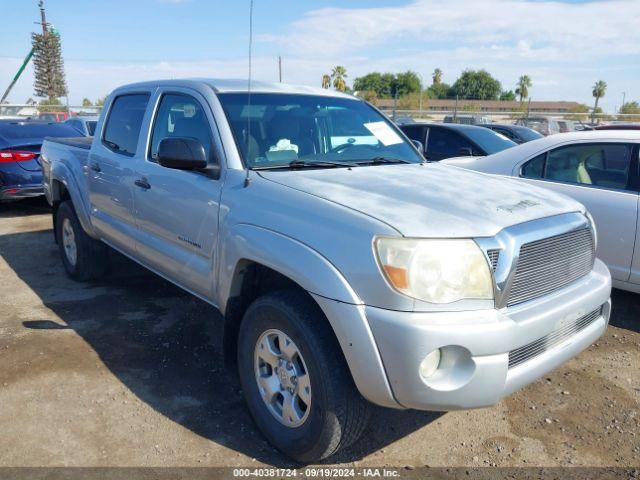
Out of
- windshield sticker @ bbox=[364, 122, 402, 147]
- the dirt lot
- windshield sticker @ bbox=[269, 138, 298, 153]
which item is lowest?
the dirt lot

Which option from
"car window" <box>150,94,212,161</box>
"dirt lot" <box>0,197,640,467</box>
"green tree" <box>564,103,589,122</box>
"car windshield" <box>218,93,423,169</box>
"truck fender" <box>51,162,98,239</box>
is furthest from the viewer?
"green tree" <box>564,103,589,122</box>

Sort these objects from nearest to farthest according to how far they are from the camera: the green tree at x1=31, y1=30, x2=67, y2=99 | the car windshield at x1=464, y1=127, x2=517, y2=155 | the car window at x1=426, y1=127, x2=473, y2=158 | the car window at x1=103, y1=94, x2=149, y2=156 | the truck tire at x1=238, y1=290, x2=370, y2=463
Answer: the truck tire at x1=238, y1=290, x2=370, y2=463, the car window at x1=103, y1=94, x2=149, y2=156, the car windshield at x1=464, y1=127, x2=517, y2=155, the car window at x1=426, y1=127, x2=473, y2=158, the green tree at x1=31, y1=30, x2=67, y2=99

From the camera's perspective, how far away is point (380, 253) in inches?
91.5

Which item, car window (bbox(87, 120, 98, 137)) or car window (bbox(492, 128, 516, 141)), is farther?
car window (bbox(87, 120, 98, 137))

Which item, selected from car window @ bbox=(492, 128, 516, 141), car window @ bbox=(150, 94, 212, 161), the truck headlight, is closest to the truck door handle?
car window @ bbox=(150, 94, 212, 161)

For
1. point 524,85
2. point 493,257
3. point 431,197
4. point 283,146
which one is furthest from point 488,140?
point 524,85

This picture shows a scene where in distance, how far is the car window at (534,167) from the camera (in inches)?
204

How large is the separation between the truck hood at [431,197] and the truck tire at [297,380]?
56 cm

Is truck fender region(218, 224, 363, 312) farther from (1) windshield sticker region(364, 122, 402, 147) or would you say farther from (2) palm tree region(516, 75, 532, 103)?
(2) palm tree region(516, 75, 532, 103)

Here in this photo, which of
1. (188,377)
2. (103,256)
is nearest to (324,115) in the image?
(188,377)

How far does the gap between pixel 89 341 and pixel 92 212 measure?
1.31m

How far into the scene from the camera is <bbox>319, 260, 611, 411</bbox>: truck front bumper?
2.27 meters

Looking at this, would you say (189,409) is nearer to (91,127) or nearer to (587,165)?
(587,165)

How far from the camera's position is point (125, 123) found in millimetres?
4559
